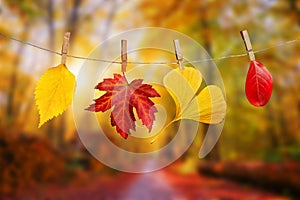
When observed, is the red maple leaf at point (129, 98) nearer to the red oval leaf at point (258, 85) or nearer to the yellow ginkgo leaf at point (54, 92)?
the yellow ginkgo leaf at point (54, 92)

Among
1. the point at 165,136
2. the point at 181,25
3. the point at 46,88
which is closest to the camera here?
the point at 46,88

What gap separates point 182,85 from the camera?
469mm

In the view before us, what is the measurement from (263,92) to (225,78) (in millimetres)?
2104

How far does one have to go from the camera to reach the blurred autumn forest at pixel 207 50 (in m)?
2.30

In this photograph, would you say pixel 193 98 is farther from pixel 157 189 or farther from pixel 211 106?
pixel 157 189

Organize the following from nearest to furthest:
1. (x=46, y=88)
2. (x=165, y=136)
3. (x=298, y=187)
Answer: (x=46, y=88), (x=298, y=187), (x=165, y=136)

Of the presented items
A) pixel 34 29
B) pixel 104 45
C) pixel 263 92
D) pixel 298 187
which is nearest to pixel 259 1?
pixel 104 45

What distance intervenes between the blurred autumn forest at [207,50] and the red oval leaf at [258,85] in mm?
1861

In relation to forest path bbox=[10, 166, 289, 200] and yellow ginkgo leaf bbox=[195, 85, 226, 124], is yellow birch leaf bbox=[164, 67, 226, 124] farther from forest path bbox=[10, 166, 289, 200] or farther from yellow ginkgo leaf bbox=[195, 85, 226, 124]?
forest path bbox=[10, 166, 289, 200]

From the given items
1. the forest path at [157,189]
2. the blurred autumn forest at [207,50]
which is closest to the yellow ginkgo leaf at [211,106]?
the blurred autumn forest at [207,50]

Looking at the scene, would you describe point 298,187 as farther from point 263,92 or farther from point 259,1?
point 263,92

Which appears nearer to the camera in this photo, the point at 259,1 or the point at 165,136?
the point at 259,1

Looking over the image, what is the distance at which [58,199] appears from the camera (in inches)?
87.1

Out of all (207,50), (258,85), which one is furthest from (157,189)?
(258,85)
